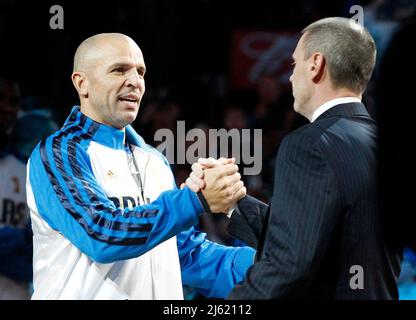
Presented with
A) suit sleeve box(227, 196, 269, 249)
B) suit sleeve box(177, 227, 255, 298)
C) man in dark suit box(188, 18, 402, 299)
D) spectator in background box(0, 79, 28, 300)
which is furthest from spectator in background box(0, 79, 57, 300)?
man in dark suit box(188, 18, 402, 299)

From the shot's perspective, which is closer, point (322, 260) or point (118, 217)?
point (322, 260)

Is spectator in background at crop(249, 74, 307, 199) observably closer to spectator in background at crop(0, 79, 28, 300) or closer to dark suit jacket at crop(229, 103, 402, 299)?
spectator in background at crop(0, 79, 28, 300)

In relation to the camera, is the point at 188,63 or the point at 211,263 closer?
the point at 211,263

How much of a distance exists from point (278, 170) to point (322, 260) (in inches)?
11.4

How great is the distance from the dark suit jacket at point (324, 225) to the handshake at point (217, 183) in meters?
0.35

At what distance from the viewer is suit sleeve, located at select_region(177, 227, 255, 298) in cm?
297

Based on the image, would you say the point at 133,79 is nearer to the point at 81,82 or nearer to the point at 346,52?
the point at 81,82

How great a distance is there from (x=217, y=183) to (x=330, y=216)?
548 mm

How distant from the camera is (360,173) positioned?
223cm

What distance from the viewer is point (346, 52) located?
2408 mm

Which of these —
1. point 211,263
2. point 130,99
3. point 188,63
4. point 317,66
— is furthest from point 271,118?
point 317,66

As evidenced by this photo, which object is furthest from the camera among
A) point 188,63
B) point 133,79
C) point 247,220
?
point 188,63
